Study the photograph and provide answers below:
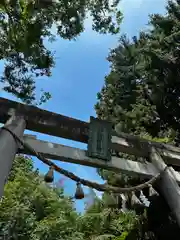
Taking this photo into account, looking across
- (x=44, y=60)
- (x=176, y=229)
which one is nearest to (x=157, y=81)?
(x=44, y=60)

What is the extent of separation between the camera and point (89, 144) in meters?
5.65

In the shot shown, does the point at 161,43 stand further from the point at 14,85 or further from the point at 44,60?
the point at 14,85

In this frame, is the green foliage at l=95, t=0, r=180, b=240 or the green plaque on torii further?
the green foliage at l=95, t=0, r=180, b=240

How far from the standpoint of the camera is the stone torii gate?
5230 mm

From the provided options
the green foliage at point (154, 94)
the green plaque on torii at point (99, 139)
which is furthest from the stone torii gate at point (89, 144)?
the green foliage at point (154, 94)

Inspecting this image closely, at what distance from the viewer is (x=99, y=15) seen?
9.21 m

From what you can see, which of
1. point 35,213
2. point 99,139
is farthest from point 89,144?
point 35,213

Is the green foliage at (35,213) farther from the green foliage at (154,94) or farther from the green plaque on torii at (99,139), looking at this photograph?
the green plaque on torii at (99,139)

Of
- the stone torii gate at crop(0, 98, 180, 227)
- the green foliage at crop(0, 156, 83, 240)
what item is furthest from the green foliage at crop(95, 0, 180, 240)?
the stone torii gate at crop(0, 98, 180, 227)

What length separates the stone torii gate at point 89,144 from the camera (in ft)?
17.2

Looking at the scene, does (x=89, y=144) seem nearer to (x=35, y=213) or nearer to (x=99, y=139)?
(x=99, y=139)

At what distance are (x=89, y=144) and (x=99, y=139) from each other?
0.23m

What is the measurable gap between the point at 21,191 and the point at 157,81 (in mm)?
5894

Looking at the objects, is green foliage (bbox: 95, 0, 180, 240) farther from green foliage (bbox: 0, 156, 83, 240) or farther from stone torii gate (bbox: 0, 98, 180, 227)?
stone torii gate (bbox: 0, 98, 180, 227)
